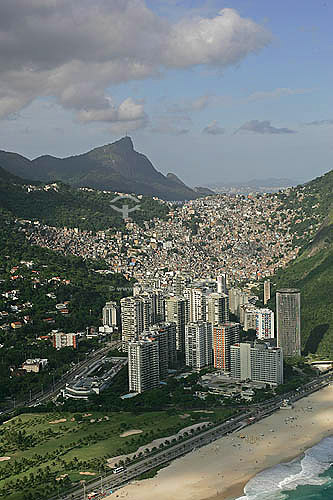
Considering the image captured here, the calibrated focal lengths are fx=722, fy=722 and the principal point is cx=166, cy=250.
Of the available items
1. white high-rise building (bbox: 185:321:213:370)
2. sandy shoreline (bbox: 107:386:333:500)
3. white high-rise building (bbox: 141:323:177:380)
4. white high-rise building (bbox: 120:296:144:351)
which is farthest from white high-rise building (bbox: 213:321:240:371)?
sandy shoreline (bbox: 107:386:333:500)

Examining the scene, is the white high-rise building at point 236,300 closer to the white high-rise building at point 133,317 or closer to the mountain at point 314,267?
the mountain at point 314,267

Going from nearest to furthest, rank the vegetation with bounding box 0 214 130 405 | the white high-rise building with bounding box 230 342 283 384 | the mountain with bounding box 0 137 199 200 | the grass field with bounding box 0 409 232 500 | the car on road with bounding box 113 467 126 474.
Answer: the grass field with bounding box 0 409 232 500 < the car on road with bounding box 113 467 126 474 < the white high-rise building with bounding box 230 342 283 384 < the vegetation with bounding box 0 214 130 405 < the mountain with bounding box 0 137 199 200

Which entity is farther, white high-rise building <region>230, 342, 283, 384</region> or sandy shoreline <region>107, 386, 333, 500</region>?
white high-rise building <region>230, 342, 283, 384</region>

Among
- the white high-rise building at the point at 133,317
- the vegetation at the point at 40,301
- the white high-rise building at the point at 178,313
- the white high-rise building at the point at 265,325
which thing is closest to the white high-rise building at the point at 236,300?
the white high-rise building at the point at 265,325

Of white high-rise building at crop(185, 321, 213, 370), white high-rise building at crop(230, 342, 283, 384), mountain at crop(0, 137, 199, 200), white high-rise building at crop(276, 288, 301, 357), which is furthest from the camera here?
mountain at crop(0, 137, 199, 200)

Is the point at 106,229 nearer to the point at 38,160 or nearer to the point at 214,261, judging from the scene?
the point at 214,261

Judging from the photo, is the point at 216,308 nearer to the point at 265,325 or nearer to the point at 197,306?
the point at 197,306

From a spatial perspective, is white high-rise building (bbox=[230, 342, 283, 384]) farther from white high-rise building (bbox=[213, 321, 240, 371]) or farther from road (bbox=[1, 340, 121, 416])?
road (bbox=[1, 340, 121, 416])

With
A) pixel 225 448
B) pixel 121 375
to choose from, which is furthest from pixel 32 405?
pixel 225 448
